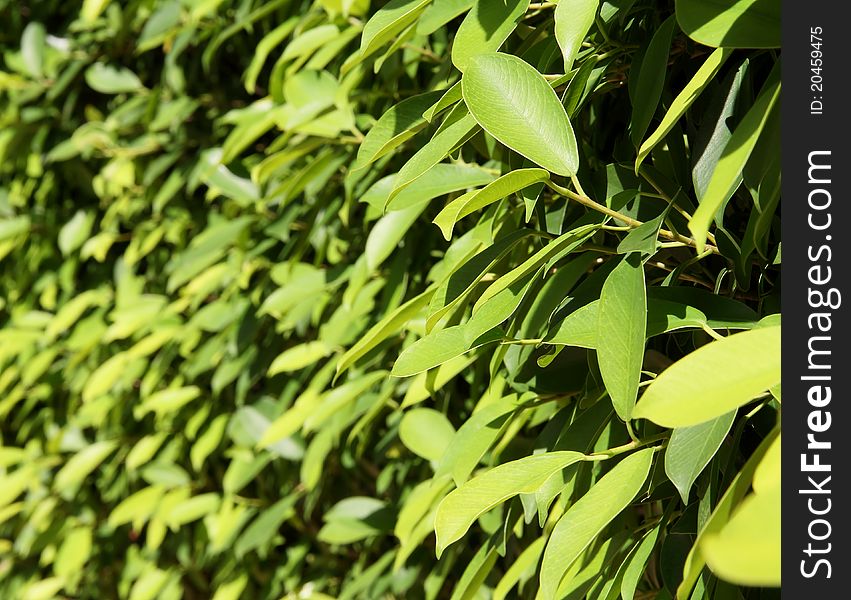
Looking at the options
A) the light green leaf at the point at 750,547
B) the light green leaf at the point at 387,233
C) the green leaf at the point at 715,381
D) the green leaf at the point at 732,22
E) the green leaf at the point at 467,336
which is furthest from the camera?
the light green leaf at the point at 387,233

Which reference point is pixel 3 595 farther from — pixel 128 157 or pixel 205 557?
pixel 128 157

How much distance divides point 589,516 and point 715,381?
0.59 feet

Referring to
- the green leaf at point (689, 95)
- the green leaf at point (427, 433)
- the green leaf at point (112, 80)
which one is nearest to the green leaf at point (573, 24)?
the green leaf at point (689, 95)

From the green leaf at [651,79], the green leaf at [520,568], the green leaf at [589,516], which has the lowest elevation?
the green leaf at [520,568]

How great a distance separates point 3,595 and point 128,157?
1.14m

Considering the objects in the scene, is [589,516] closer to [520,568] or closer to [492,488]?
[492,488]

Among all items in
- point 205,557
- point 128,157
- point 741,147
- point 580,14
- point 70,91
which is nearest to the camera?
point 741,147

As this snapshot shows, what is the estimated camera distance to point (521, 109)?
26.4 inches

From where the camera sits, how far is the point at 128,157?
1801mm

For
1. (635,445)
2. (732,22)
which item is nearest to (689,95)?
(732,22)

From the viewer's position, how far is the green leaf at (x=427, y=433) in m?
1.08

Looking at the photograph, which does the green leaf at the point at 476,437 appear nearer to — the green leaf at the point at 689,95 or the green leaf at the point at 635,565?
the green leaf at the point at 635,565

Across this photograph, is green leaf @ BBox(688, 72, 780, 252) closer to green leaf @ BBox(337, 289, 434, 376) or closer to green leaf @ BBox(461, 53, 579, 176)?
green leaf @ BBox(461, 53, 579, 176)

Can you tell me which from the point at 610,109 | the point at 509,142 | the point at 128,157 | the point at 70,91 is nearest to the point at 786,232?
the point at 509,142
